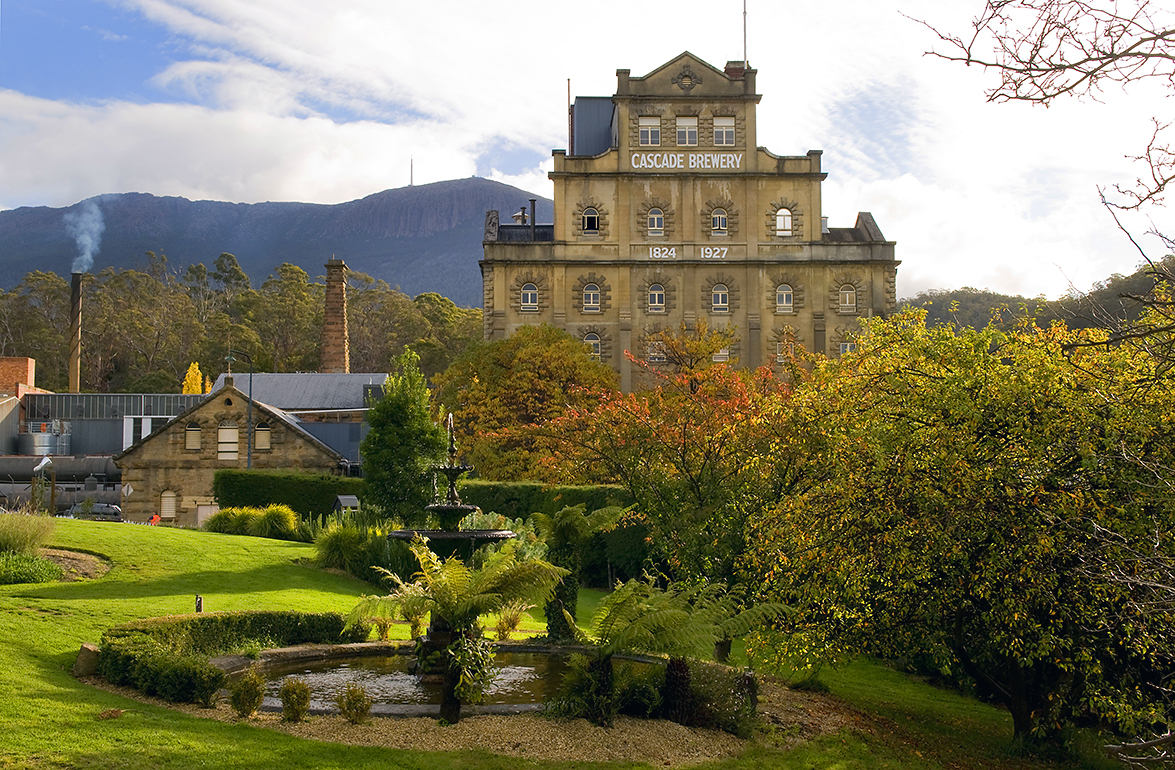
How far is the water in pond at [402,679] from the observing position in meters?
11.1

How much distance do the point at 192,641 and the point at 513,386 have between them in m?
30.5

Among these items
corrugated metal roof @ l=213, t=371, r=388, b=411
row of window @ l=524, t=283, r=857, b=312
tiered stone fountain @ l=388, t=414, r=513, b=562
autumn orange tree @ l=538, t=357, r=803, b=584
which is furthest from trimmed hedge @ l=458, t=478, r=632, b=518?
corrugated metal roof @ l=213, t=371, r=388, b=411

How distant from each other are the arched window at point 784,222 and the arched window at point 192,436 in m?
31.3

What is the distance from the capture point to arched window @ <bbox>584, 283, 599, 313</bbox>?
5194 centimetres

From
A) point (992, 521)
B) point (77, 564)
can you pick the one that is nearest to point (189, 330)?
point (77, 564)

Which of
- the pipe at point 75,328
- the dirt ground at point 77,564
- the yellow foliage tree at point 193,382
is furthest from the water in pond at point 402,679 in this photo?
the pipe at point 75,328

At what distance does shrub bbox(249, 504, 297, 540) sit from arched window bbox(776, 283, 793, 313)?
3147 cm

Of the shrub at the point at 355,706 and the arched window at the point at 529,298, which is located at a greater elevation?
the arched window at the point at 529,298

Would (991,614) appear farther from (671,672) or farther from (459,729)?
(459,729)

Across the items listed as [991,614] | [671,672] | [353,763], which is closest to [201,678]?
[353,763]

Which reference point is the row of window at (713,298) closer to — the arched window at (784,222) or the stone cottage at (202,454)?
the arched window at (784,222)

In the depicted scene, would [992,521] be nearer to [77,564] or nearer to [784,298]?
[77,564]

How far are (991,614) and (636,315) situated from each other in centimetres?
4126

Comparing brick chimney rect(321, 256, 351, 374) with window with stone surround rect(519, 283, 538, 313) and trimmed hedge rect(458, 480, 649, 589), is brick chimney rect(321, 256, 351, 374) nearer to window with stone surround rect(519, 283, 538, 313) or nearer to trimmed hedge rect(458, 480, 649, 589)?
window with stone surround rect(519, 283, 538, 313)
